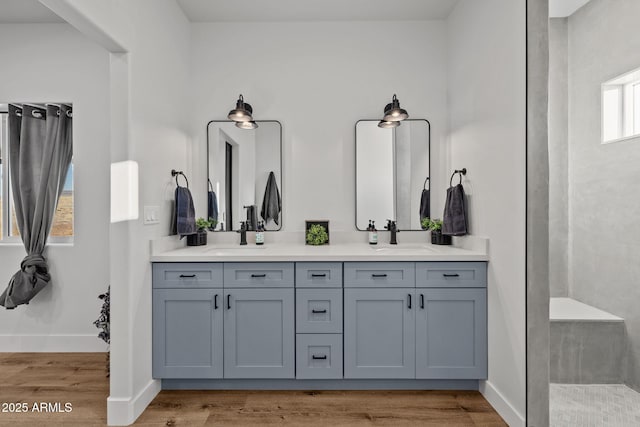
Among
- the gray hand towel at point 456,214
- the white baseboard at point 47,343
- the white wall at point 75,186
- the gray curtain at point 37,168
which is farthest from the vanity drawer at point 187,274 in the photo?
the gray hand towel at point 456,214

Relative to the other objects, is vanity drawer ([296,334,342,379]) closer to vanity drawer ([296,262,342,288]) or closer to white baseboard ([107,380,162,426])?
vanity drawer ([296,262,342,288])

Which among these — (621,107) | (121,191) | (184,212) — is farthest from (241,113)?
(621,107)

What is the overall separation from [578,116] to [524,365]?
51.6 inches

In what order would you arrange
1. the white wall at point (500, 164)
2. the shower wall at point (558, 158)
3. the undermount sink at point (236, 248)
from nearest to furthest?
the shower wall at point (558, 158), the white wall at point (500, 164), the undermount sink at point (236, 248)

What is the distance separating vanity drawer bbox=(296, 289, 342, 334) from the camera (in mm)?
2340

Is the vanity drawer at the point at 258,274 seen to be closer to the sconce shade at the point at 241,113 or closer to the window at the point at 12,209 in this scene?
the sconce shade at the point at 241,113

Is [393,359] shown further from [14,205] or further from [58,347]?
[14,205]

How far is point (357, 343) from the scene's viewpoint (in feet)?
7.68

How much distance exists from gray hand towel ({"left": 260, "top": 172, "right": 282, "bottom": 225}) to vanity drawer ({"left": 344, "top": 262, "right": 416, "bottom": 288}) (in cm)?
97

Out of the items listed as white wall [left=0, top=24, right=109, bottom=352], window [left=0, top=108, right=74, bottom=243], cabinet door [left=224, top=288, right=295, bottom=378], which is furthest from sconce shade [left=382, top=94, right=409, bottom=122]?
window [left=0, top=108, right=74, bottom=243]

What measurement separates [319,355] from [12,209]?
3.03m

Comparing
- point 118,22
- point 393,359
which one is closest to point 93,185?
Answer: point 118,22

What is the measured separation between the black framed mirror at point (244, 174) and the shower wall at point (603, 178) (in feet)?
6.82

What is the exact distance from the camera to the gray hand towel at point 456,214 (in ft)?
8.41
